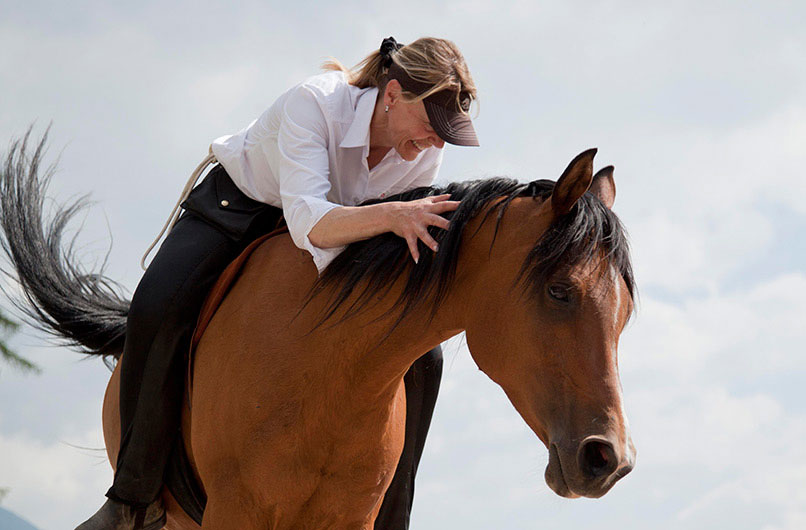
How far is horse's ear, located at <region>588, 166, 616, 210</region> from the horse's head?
34 centimetres

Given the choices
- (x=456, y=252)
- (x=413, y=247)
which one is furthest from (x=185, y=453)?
(x=456, y=252)

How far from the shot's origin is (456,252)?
3.80m

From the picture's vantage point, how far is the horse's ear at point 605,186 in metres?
4.14

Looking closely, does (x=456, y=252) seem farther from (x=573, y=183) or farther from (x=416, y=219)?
(x=573, y=183)

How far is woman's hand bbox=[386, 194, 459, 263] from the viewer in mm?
3820

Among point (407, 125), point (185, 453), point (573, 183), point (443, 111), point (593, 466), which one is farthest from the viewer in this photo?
point (185, 453)

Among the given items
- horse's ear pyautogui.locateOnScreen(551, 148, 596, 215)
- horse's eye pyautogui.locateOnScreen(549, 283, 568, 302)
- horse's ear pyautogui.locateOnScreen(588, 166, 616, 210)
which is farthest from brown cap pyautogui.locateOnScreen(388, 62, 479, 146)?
horse's eye pyautogui.locateOnScreen(549, 283, 568, 302)

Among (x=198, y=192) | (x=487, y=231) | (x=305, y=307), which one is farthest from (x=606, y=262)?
(x=198, y=192)

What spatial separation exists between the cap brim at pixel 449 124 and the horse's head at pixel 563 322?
689mm

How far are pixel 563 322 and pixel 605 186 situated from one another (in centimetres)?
96

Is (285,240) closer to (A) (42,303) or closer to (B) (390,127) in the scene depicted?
(B) (390,127)

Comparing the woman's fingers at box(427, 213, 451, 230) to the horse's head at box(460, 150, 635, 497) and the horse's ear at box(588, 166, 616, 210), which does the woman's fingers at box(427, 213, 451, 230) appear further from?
the horse's ear at box(588, 166, 616, 210)

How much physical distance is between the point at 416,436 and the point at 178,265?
59.9 inches

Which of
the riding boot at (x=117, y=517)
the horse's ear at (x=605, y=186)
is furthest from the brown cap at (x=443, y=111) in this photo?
the riding boot at (x=117, y=517)
